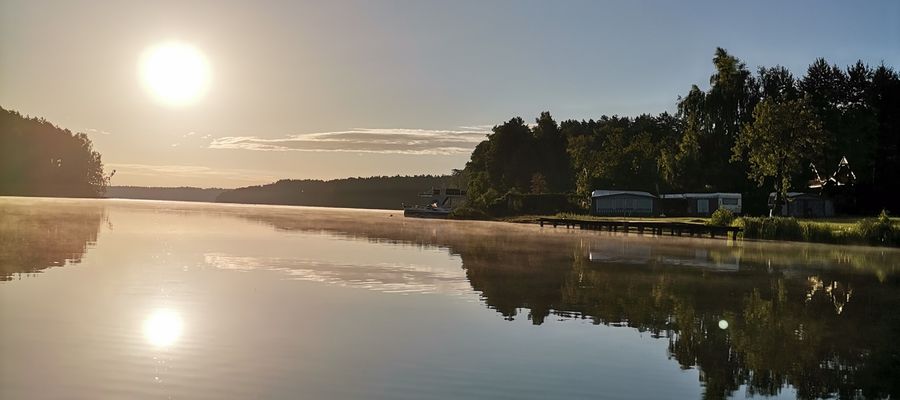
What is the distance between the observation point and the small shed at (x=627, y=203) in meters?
96.2

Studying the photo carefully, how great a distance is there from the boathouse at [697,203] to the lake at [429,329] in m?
52.9

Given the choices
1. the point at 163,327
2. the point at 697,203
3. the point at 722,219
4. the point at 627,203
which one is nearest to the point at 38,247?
the point at 163,327

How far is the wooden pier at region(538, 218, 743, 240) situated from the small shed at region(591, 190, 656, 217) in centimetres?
1204

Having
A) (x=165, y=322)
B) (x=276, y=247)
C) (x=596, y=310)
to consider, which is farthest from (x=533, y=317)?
(x=276, y=247)

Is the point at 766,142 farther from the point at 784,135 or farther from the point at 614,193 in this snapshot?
the point at 614,193

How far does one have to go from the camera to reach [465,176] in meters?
192

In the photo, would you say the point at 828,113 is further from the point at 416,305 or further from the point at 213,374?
the point at 213,374

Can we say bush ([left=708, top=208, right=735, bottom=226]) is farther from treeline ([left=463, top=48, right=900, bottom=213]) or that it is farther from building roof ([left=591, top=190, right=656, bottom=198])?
building roof ([left=591, top=190, right=656, bottom=198])

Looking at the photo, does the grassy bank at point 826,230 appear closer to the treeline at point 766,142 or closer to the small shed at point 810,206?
the treeline at point 766,142

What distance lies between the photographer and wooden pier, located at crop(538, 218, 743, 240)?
6644 cm

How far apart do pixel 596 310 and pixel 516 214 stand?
9682 centimetres

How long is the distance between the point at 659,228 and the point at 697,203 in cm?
2268

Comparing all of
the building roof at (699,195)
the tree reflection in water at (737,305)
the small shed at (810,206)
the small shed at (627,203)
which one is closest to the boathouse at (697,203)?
the building roof at (699,195)

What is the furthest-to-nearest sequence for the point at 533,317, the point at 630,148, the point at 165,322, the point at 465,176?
the point at 465,176
the point at 630,148
the point at 533,317
the point at 165,322
